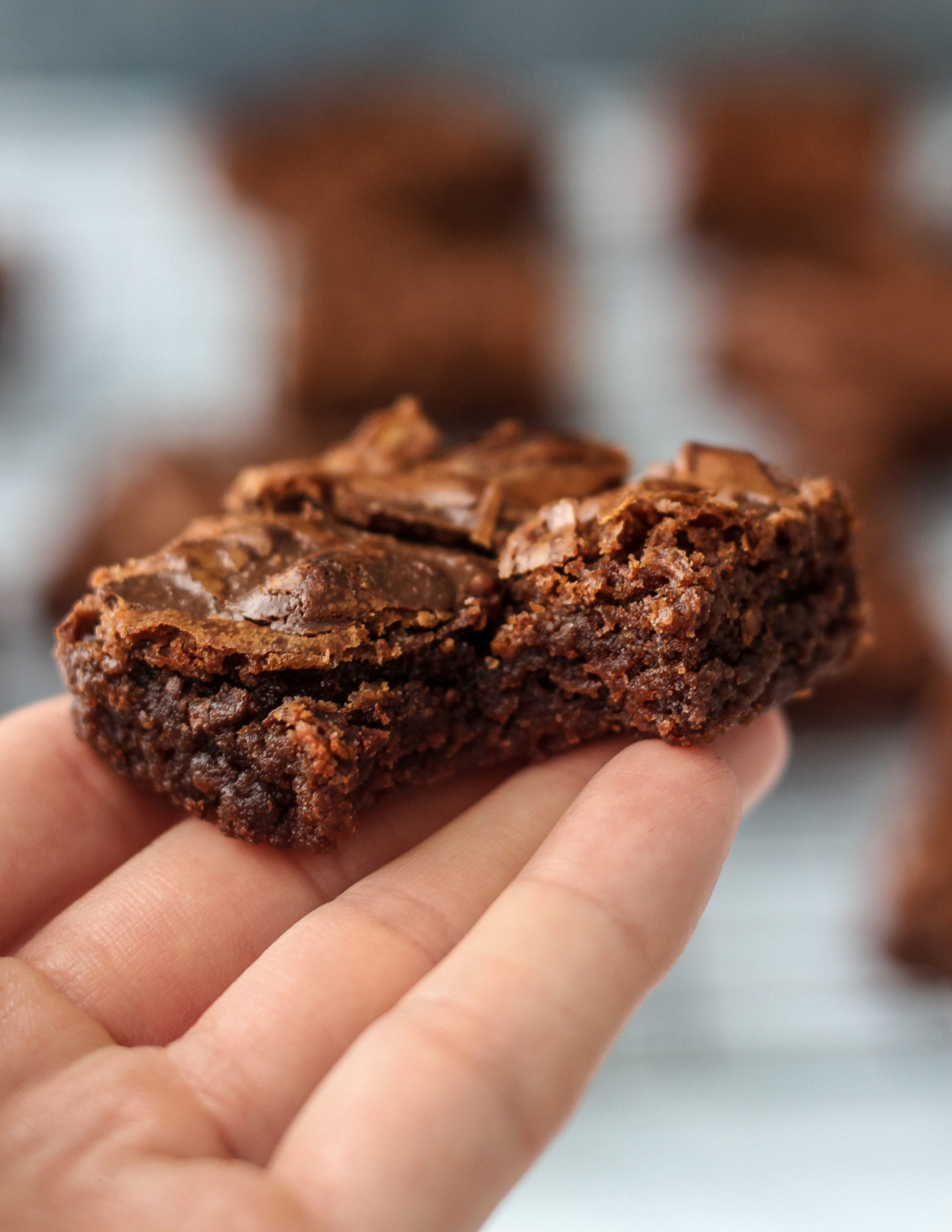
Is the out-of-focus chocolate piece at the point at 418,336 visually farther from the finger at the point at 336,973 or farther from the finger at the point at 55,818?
the finger at the point at 336,973

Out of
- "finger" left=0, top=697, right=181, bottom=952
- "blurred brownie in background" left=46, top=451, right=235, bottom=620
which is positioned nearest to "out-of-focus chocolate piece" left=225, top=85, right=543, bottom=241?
"blurred brownie in background" left=46, top=451, right=235, bottom=620

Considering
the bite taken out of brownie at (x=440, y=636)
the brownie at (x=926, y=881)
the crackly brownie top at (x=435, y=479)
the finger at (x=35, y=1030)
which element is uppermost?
the crackly brownie top at (x=435, y=479)

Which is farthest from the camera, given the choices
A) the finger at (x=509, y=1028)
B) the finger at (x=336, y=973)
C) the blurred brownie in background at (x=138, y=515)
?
the blurred brownie in background at (x=138, y=515)

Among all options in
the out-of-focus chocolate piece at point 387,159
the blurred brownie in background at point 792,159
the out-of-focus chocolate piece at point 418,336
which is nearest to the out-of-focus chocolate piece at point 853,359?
the blurred brownie in background at point 792,159

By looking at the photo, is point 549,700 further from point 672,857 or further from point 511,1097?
point 511,1097

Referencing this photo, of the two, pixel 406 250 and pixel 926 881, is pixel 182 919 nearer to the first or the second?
pixel 926 881

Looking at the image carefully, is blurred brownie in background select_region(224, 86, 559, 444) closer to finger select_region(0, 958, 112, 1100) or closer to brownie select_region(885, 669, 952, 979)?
brownie select_region(885, 669, 952, 979)

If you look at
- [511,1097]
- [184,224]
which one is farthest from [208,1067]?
[184,224]
